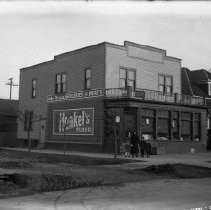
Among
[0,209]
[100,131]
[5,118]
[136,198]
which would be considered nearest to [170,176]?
[136,198]

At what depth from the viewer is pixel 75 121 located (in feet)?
113

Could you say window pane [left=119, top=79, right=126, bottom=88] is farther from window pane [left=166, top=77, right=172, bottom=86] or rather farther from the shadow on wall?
the shadow on wall

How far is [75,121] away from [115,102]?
16.8ft

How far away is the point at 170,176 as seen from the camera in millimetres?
16422

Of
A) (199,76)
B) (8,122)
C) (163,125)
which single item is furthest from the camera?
(8,122)

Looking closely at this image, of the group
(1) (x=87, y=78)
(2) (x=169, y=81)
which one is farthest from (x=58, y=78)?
(2) (x=169, y=81)

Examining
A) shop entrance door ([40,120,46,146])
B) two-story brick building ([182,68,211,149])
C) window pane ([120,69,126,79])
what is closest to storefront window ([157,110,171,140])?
window pane ([120,69,126,79])

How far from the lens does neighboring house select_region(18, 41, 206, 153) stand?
1226 inches

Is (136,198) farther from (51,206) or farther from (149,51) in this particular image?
(149,51)

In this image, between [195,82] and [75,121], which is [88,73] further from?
[195,82]

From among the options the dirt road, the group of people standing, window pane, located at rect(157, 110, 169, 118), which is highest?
window pane, located at rect(157, 110, 169, 118)

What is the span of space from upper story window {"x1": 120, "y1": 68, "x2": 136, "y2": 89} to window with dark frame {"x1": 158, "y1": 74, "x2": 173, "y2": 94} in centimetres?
357

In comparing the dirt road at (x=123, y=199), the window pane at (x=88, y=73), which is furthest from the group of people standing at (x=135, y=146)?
the dirt road at (x=123, y=199)

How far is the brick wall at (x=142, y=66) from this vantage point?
3272 centimetres
